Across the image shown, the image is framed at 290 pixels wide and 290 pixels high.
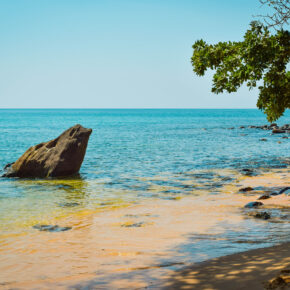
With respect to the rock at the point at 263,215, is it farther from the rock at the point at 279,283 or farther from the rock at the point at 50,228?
the rock at the point at 279,283

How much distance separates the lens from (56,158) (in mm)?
22312

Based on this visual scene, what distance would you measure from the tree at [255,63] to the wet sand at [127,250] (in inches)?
152

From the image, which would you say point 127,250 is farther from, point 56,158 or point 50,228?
point 56,158

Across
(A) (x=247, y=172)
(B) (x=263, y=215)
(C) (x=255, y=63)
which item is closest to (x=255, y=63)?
(C) (x=255, y=63)

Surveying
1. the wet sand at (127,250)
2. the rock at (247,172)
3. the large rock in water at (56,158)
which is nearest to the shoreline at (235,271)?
the wet sand at (127,250)

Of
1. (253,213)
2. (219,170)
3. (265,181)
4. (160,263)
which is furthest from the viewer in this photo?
(219,170)

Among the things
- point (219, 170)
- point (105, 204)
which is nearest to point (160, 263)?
point (105, 204)

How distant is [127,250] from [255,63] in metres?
5.77

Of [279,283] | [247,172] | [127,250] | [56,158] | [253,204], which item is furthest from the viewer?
[247,172]

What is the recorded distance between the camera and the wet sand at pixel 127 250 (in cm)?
696

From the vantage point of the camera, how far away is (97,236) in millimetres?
10398

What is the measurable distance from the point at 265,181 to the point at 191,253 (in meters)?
12.3

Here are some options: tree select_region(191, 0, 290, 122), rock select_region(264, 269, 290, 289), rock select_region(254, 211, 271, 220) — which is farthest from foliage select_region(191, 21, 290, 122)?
rock select_region(264, 269, 290, 289)

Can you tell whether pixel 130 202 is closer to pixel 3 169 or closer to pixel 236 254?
pixel 236 254
